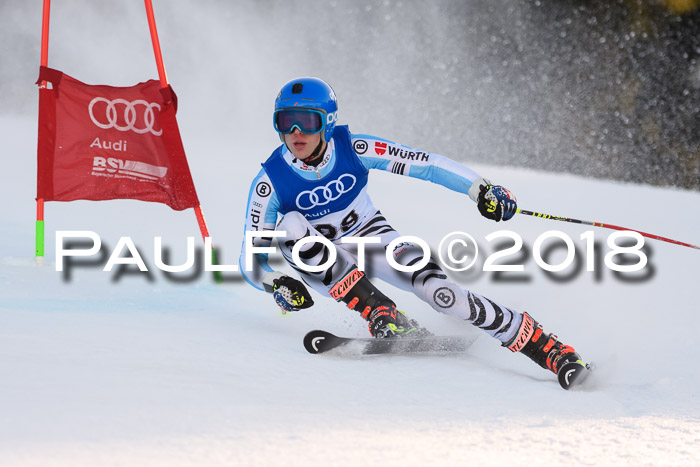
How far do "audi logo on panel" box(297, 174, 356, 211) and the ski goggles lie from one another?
0.93ft

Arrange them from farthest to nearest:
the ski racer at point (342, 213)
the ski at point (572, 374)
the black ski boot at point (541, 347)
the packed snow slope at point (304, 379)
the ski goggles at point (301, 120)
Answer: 1. the ski goggles at point (301, 120)
2. the ski racer at point (342, 213)
3. the black ski boot at point (541, 347)
4. the ski at point (572, 374)
5. the packed snow slope at point (304, 379)

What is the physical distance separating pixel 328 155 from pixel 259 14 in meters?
15.1

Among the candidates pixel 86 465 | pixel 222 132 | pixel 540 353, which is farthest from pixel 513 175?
pixel 86 465

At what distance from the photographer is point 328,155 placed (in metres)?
3.52

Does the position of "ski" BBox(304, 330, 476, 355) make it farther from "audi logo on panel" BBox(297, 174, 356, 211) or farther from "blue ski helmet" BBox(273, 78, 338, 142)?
"blue ski helmet" BBox(273, 78, 338, 142)

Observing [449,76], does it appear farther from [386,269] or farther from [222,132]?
[386,269]

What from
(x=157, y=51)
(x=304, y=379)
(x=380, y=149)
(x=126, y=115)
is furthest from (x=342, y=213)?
(x=157, y=51)

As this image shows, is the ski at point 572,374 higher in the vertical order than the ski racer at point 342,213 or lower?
lower

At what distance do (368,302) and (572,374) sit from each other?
0.94 meters

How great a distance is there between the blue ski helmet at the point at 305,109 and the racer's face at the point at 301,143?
0.09 ft

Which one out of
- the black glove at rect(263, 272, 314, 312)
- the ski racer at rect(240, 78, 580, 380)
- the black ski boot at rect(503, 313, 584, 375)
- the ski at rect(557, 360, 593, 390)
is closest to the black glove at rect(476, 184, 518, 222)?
the ski racer at rect(240, 78, 580, 380)

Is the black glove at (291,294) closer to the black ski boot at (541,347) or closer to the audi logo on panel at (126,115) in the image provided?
the black ski boot at (541,347)

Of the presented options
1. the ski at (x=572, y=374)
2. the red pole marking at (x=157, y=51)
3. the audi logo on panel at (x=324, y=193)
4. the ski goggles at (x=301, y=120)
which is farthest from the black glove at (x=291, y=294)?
the red pole marking at (x=157, y=51)

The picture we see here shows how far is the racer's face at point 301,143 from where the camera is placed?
3406 millimetres
